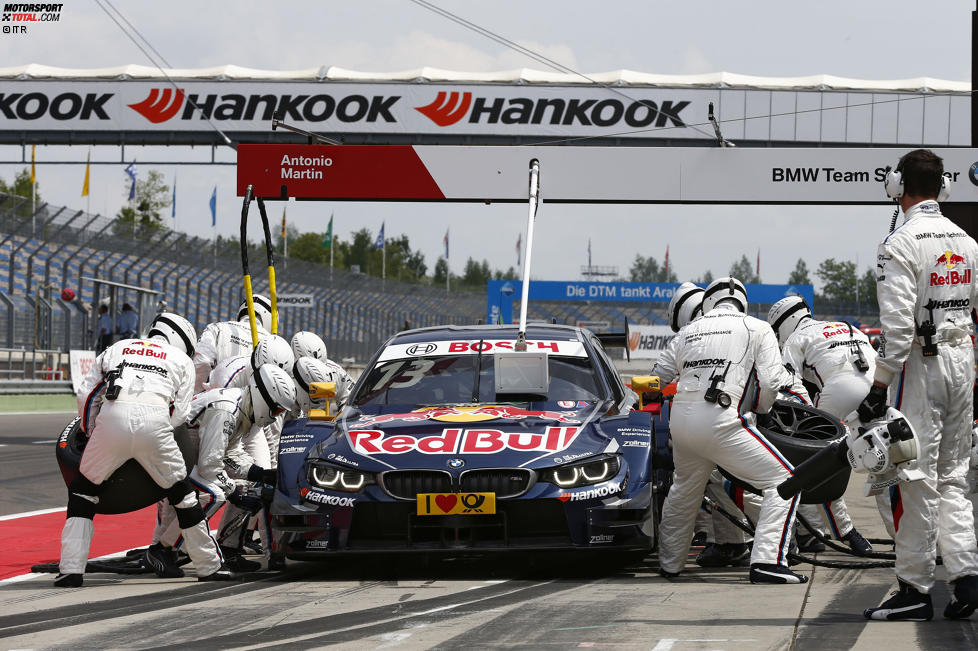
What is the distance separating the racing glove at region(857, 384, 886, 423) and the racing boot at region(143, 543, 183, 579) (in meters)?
3.93

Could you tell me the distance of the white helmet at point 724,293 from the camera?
7.65m

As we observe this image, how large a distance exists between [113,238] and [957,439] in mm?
23427

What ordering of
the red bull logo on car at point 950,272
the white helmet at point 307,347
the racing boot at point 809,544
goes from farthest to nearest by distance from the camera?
1. the white helmet at point 307,347
2. the racing boot at point 809,544
3. the red bull logo on car at point 950,272

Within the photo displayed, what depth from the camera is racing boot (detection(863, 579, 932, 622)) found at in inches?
219

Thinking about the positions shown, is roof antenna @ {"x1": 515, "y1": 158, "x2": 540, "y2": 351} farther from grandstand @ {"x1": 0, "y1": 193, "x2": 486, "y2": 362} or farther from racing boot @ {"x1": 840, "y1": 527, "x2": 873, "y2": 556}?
grandstand @ {"x1": 0, "y1": 193, "x2": 486, "y2": 362}

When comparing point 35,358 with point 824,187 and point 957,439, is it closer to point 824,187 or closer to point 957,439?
point 824,187

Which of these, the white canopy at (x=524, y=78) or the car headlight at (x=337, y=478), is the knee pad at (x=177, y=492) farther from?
the white canopy at (x=524, y=78)

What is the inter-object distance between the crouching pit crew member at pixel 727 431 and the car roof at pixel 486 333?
5.24ft

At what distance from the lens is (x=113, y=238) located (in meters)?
27.1

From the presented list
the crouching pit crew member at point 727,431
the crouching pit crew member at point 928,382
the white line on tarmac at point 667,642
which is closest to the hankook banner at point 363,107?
the crouching pit crew member at point 727,431

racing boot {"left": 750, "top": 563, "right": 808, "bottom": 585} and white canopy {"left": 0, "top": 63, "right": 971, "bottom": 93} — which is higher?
white canopy {"left": 0, "top": 63, "right": 971, "bottom": 93}

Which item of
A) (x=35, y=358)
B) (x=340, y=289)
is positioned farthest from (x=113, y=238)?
(x=340, y=289)

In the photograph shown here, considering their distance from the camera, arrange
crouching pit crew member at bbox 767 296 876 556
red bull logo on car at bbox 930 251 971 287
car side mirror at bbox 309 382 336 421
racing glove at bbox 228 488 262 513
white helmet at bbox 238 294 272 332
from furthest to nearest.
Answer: white helmet at bbox 238 294 272 332
crouching pit crew member at bbox 767 296 876 556
racing glove at bbox 228 488 262 513
car side mirror at bbox 309 382 336 421
red bull logo on car at bbox 930 251 971 287

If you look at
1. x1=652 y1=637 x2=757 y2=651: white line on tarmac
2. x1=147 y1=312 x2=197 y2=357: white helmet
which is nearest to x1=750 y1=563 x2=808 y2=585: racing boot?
x1=652 y1=637 x2=757 y2=651: white line on tarmac
